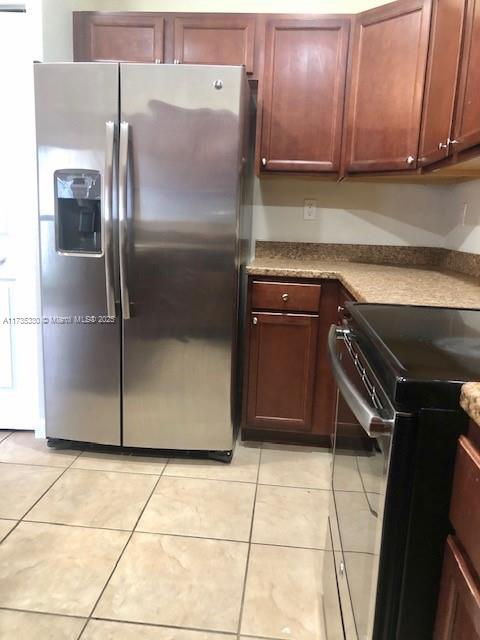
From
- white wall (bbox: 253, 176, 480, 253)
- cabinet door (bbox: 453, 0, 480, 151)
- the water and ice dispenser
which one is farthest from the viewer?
white wall (bbox: 253, 176, 480, 253)

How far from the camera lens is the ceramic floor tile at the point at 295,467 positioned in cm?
221

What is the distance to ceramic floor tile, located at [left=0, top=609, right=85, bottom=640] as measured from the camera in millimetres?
1360

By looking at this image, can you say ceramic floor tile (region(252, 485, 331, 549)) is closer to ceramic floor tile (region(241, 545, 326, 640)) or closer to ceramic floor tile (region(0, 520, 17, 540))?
ceramic floor tile (region(241, 545, 326, 640))

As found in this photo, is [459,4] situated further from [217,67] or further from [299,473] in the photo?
[299,473]

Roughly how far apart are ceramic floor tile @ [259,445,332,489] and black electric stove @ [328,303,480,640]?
123cm

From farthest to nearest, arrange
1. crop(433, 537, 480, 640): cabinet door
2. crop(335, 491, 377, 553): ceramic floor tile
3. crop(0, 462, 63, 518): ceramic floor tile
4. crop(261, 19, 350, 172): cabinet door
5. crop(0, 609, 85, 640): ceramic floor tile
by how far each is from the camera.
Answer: crop(261, 19, 350, 172): cabinet door → crop(0, 462, 63, 518): ceramic floor tile → crop(0, 609, 85, 640): ceramic floor tile → crop(335, 491, 377, 553): ceramic floor tile → crop(433, 537, 480, 640): cabinet door

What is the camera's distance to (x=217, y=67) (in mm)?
2045

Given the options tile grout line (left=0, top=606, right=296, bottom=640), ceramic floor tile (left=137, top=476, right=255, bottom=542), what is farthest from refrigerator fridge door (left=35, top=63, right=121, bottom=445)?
tile grout line (left=0, top=606, right=296, bottom=640)

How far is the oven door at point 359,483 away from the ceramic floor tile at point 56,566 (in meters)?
0.81

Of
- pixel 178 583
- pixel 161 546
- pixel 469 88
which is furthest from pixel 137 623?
pixel 469 88

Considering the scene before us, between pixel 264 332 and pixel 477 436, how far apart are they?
5.71ft

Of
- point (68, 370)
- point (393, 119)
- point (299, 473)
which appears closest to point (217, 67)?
point (393, 119)

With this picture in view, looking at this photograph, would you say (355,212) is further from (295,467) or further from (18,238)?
(18,238)

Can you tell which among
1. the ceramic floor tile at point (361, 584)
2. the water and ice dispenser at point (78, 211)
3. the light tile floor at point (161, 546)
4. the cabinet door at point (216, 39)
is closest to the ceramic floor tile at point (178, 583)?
the light tile floor at point (161, 546)
